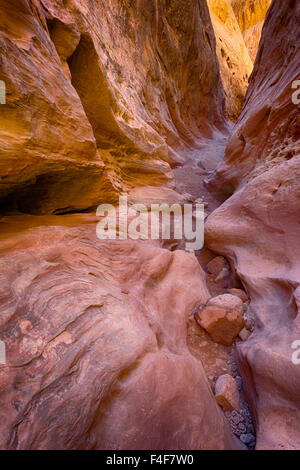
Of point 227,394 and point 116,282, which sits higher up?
point 116,282

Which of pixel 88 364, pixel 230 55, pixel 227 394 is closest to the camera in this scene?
pixel 88 364

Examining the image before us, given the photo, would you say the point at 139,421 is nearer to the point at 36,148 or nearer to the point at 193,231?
the point at 36,148

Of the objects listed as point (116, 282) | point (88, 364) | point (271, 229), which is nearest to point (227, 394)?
point (88, 364)

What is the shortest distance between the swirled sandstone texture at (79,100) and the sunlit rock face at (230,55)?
1072cm

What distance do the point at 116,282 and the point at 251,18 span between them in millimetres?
40153

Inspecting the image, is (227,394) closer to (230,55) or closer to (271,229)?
(271,229)

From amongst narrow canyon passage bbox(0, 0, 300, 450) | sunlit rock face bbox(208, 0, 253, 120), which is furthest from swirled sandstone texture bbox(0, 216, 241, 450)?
sunlit rock face bbox(208, 0, 253, 120)

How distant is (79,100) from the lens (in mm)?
2742

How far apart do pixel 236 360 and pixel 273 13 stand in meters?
9.05

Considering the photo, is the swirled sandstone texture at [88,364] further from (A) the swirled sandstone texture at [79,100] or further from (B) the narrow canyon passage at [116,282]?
(A) the swirled sandstone texture at [79,100]

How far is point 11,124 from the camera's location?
193 cm

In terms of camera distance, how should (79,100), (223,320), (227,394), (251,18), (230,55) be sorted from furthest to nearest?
(251,18)
(230,55)
(79,100)
(223,320)
(227,394)

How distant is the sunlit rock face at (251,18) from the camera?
26.2m
